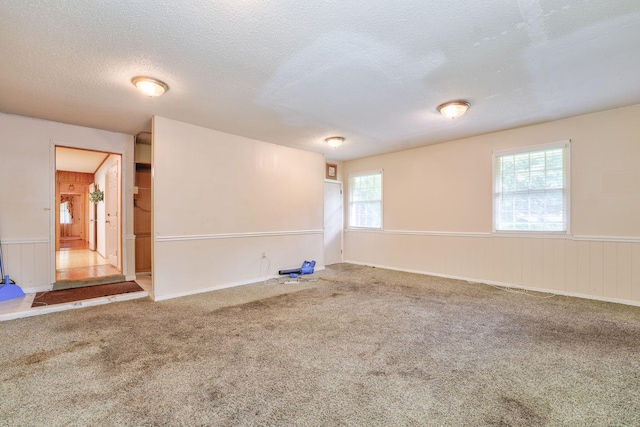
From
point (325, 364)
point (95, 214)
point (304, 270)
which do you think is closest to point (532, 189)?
point (304, 270)

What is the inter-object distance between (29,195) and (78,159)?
3.57 m

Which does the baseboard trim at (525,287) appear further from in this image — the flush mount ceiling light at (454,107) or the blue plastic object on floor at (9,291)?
the blue plastic object on floor at (9,291)

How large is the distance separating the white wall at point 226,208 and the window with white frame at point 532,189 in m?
3.38

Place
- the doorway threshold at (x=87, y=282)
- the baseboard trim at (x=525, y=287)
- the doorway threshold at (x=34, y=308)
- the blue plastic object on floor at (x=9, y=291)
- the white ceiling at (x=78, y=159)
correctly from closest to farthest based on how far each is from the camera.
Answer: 1. the doorway threshold at (x=34, y=308)
2. the blue plastic object on floor at (x=9, y=291)
3. the baseboard trim at (x=525, y=287)
4. the doorway threshold at (x=87, y=282)
5. the white ceiling at (x=78, y=159)

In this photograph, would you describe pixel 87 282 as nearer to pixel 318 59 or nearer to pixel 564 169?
pixel 318 59

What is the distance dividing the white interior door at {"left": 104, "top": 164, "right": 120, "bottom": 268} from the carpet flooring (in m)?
2.37

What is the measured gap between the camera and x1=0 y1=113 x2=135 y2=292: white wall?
13.2 feet

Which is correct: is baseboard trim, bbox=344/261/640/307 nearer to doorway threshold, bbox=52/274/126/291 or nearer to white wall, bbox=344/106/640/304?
white wall, bbox=344/106/640/304

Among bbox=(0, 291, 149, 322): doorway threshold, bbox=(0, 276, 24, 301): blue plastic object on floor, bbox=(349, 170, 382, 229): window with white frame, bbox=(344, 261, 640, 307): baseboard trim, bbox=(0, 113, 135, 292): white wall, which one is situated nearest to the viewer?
bbox=(0, 291, 149, 322): doorway threshold

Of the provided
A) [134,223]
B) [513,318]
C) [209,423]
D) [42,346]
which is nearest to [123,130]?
[134,223]

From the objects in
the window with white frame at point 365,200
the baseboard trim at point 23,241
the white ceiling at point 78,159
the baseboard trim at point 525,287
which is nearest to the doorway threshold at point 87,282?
the baseboard trim at point 23,241

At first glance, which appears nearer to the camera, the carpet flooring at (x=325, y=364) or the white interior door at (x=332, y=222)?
the carpet flooring at (x=325, y=364)

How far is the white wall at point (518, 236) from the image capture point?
3781 millimetres

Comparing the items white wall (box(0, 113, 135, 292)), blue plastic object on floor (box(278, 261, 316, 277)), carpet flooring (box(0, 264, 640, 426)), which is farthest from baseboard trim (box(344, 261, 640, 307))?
white wall (box(0, 113, 135, 292))
